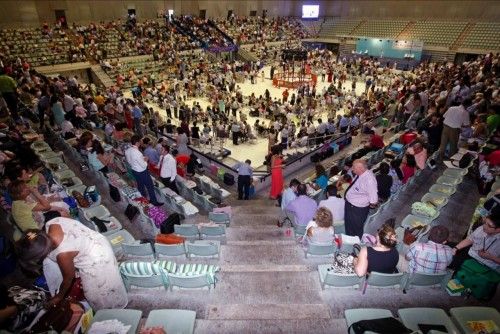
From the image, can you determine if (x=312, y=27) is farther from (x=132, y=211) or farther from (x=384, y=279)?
(x=384, y=279)

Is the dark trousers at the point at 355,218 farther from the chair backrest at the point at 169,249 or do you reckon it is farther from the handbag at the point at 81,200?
the handbag at the point at 81,200

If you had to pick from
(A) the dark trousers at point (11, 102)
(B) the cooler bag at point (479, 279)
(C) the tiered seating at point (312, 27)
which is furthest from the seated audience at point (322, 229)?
(C) the tiered seating at point (312, 27)

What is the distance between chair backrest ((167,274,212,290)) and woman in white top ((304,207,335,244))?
164 centimetres

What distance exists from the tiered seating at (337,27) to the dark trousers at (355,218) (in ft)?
114

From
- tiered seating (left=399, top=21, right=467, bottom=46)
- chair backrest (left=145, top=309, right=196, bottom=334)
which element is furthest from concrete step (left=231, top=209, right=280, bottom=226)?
tiered seating (left=399, top=21, right=467, bottom=46)

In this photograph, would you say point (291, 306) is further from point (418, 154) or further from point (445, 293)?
point (418, 154)

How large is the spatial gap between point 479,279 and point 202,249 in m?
3.67

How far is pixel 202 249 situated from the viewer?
15.5 feet

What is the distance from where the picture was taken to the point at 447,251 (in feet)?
13.0

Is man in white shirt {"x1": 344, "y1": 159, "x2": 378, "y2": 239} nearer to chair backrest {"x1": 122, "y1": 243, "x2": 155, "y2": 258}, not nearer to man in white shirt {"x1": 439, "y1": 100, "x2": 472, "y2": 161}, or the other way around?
chair backrest {"x1": 122, "y1": 243, "x2": 155, "y2": 258}

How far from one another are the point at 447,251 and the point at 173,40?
90.9 ft

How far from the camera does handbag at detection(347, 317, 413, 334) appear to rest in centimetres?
304

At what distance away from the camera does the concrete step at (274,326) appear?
3.55m

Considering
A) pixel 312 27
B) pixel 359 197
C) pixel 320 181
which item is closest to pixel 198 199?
pixel 320 181
